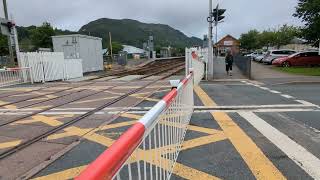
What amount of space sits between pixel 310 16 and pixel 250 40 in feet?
235

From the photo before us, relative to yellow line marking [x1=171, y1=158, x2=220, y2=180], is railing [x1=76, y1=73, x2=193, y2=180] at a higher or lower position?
higher

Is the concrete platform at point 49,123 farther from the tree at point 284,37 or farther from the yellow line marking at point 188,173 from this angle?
the tree at point 284,37

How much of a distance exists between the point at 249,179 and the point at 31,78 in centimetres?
1817

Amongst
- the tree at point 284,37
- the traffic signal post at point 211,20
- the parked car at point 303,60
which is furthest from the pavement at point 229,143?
the tree at point 284,37

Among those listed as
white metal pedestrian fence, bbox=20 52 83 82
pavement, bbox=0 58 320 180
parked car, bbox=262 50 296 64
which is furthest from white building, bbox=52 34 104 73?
parked car, bbox=262 50 296 64

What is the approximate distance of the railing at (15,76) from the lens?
63.9ft

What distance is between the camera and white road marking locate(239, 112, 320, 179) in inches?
193

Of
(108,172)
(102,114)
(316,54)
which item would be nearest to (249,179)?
(108,172)

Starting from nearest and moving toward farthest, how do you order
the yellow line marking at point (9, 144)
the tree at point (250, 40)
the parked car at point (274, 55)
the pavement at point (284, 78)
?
the yellow line marking at point (9, 144)
the pavement at point (284, 78)
the parked car at point (274, 55)
the tree at point (250, 40)

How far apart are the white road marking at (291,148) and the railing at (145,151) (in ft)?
5.60

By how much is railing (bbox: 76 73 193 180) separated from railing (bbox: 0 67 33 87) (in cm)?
1601

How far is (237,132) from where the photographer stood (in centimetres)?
698

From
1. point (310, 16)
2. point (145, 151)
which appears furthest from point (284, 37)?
point (145, 151)

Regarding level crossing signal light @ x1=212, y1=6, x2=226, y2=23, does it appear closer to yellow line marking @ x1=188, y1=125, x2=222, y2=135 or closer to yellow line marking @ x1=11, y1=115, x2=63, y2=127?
yellow line marking @ x1=11, y1=115, x2=63, y2=127
